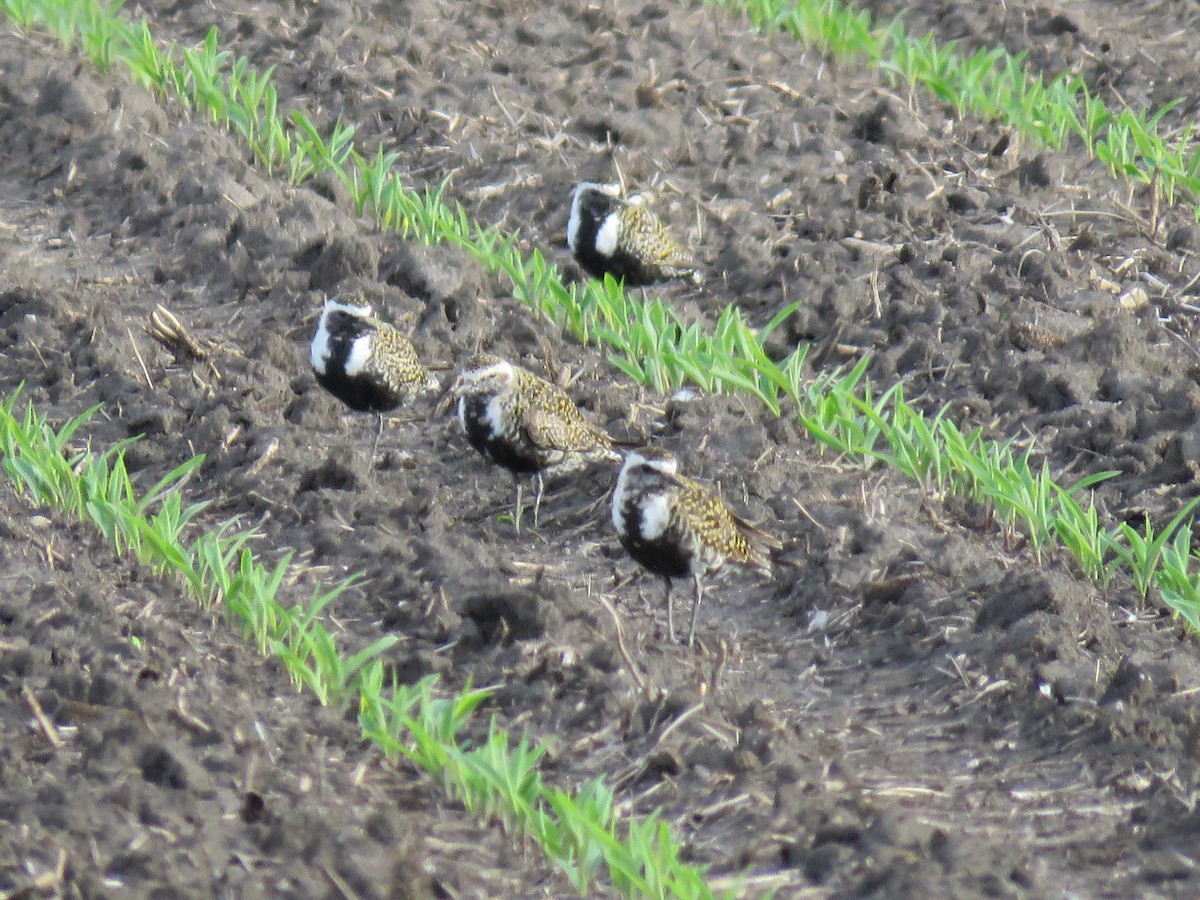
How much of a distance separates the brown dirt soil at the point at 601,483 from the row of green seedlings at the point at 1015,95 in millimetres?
168

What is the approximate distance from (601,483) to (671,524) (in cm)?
128

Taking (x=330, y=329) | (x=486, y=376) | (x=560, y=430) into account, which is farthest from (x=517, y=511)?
(x=330, y=329)

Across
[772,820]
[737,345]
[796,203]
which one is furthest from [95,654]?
[796,203]

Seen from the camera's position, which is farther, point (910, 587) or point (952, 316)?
point (952, 316)

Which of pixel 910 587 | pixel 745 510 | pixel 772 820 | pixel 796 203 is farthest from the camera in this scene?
pixel 796 203

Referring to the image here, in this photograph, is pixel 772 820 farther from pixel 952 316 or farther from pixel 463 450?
pixel 952 316

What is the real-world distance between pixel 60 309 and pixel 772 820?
421 centimetres

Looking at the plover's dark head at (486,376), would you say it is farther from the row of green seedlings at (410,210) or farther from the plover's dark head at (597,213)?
the plover's dark head at (597,213)

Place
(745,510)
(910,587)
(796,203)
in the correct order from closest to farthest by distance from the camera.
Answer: (910,587) < (745,510) < (796,203)

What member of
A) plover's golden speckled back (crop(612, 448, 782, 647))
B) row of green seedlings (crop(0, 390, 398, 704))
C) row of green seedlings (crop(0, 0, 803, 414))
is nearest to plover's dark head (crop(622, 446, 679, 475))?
plover's golden speckled back (crop(612, 448, 782, 647))

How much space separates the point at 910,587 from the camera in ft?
17.7

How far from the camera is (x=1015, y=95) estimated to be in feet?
30.8

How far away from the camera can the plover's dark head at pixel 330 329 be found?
6285 mm

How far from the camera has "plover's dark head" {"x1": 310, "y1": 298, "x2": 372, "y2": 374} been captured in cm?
629
